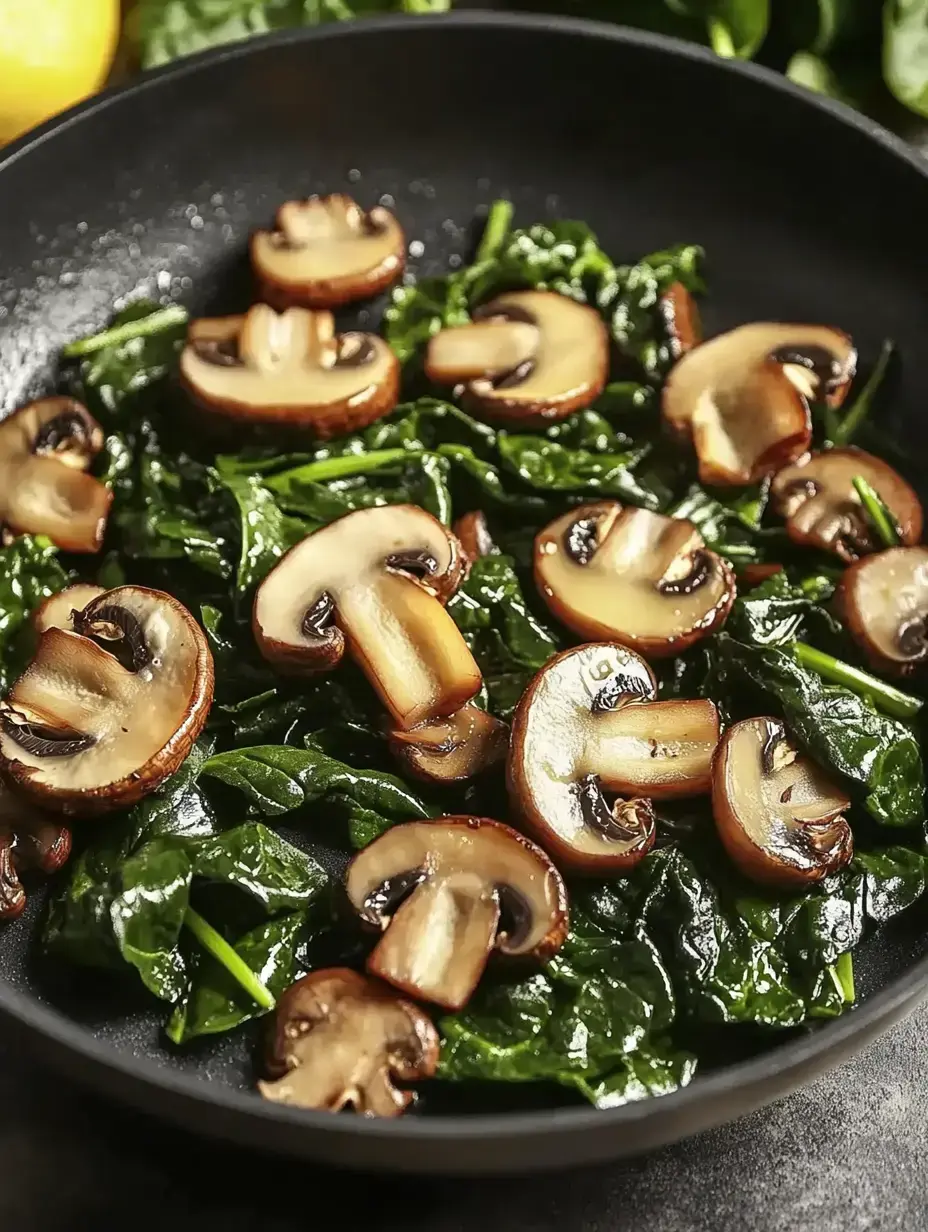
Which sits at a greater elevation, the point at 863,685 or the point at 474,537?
the point at 474,537

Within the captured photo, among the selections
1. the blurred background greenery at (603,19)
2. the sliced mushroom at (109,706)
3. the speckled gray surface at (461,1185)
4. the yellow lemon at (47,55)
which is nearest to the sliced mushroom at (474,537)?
the sliced mushroom at (109,706)

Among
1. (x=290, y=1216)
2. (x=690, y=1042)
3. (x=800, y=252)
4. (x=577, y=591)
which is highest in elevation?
(x=800, y=252)

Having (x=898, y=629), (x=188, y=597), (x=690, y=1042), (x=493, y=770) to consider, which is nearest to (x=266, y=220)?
(x=188, y=597)

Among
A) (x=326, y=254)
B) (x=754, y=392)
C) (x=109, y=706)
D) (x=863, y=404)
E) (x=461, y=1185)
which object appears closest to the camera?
(x=461, y=1185)

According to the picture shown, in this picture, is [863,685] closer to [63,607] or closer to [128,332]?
[63,607]

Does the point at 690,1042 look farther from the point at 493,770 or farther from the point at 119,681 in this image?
the point at 119,681

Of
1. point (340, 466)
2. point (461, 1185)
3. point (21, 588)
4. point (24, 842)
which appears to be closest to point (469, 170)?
point (340, 466)
